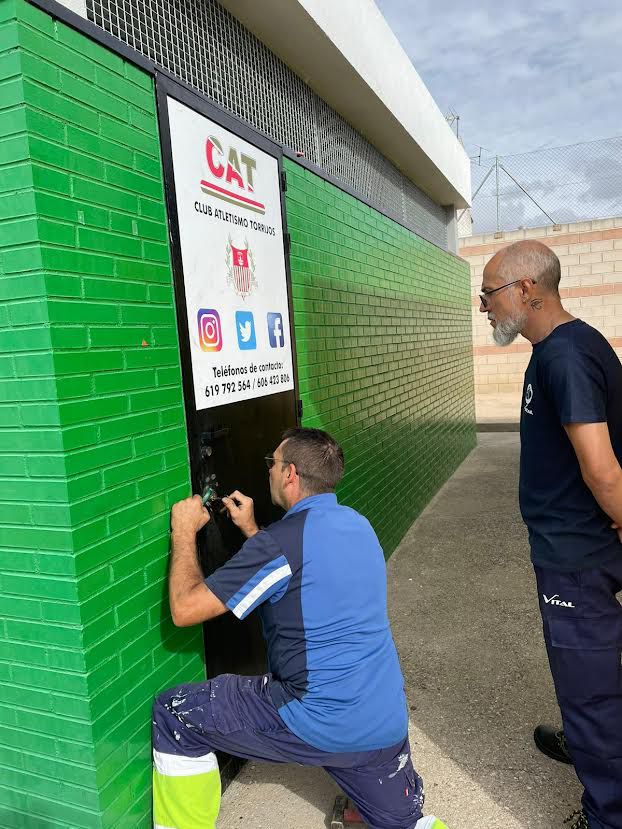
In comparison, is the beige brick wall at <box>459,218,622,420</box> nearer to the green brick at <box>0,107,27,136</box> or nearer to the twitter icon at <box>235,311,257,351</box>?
the twitter icon at <box>235,311,257,351</box>

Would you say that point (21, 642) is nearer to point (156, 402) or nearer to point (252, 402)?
point (156, 402)

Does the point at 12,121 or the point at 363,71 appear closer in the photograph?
the point at 12,121

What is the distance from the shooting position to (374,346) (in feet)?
17.7

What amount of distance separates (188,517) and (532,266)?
1646 millimetres

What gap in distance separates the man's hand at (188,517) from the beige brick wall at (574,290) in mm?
14198

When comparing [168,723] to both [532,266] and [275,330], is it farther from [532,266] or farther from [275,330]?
[532,266]

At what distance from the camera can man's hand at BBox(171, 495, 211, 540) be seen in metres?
2.40

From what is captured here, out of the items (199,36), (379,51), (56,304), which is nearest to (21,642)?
(56,304)

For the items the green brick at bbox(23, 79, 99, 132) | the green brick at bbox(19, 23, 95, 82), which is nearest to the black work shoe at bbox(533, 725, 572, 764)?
the green brick at bbox(23, 79, 99, 132)

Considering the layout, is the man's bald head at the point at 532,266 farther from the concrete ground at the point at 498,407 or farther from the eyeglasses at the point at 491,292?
the concrete ground at the point at 498,407

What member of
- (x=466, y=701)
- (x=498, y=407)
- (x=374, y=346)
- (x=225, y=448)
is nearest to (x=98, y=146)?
(x=225, y=448)

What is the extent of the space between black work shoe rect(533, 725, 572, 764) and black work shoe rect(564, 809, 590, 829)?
33cm

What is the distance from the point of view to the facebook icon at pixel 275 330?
3201 mm

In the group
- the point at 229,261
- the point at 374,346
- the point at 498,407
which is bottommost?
the point at 498,407
